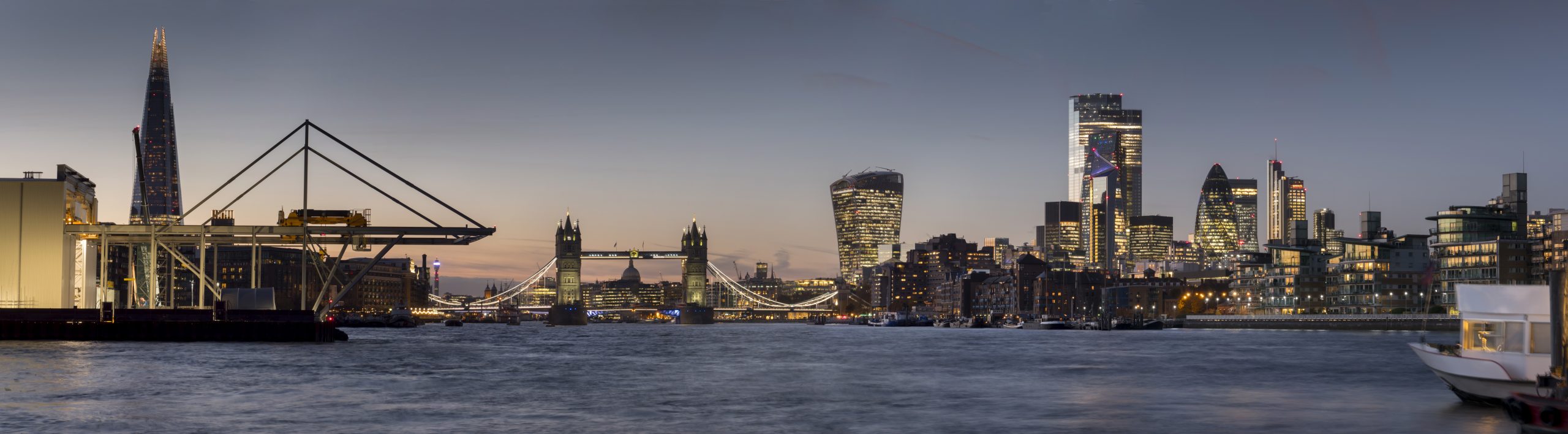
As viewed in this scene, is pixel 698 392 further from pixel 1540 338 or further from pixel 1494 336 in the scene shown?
pixel 1540 338

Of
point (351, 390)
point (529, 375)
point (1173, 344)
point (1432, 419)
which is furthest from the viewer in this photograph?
point (1173, 344)

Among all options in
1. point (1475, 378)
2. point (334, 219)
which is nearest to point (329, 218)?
point (334, 219)

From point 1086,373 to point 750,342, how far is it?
70560mm

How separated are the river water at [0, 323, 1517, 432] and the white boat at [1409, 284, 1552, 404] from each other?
0.94 meters

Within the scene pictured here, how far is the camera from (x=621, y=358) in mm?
84062

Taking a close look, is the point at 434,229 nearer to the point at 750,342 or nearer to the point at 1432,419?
the point at 750,342

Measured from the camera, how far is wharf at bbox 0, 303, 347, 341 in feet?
291

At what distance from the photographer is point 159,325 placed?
304 feet

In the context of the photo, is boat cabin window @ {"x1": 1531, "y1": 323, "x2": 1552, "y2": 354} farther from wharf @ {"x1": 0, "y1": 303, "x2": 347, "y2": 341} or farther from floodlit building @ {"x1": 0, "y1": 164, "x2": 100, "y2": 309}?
floodlit building @ {"x1": 0, "y1": 164, "x2": 100, "y2": 309}

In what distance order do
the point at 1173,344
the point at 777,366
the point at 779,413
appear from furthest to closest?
the point at 1173,344
the point at 777,366
the point at 779,413

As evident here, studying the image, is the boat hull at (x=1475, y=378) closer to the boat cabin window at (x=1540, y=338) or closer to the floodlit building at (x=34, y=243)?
the boat cabin window at (x=1540, y=338)

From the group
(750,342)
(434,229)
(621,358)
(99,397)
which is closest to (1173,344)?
(750,342)

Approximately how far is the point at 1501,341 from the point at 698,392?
26513mm

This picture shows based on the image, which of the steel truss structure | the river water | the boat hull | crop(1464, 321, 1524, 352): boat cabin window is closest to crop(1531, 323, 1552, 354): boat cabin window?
crop(1464, 321, 1524, 352): boat cabin window
